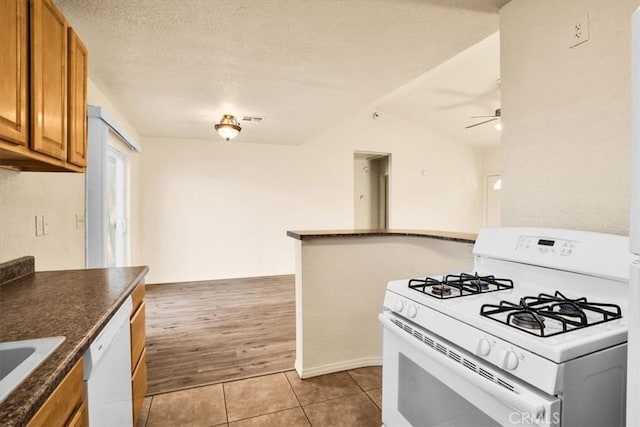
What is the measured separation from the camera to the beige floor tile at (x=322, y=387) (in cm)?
205

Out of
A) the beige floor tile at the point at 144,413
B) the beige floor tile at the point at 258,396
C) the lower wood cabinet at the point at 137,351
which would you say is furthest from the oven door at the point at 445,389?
the beige floor tile at the point at 144,413

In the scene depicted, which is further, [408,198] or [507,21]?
[408,198]

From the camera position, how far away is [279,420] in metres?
1.83

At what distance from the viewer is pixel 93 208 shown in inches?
97.8

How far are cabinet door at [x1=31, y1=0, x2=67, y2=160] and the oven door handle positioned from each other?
5.66ft

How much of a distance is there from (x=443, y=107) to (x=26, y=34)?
5.52m

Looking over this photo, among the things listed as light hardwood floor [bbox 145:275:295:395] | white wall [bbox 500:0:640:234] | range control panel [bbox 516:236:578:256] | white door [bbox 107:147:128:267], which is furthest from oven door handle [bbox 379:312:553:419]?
white door [bbox 107:147:128:267]

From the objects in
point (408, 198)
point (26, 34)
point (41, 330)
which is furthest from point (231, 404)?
point (408, 198)

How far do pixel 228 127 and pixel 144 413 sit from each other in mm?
2768

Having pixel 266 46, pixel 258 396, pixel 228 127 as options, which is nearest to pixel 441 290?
pixel 258 396

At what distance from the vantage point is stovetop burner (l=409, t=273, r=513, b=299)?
128cm

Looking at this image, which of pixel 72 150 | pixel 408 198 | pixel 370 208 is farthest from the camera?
pixel 370 208

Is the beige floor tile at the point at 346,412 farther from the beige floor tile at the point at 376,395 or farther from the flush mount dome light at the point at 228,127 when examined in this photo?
the flush mount dome light at the point at 228,127

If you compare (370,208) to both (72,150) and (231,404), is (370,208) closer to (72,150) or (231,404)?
(231,404)
